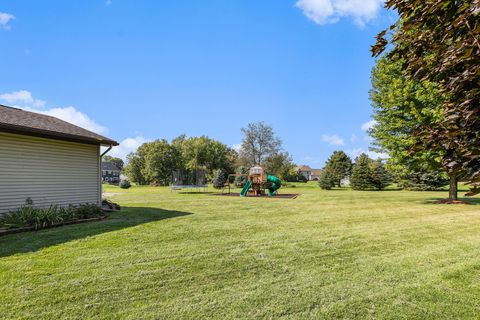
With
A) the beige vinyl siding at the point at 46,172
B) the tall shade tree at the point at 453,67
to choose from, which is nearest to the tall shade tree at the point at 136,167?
the beige vinyl siding at the point at 46,172

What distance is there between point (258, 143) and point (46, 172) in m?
32.7

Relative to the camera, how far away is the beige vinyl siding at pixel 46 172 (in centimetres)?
739

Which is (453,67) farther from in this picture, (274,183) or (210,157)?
(210,157)

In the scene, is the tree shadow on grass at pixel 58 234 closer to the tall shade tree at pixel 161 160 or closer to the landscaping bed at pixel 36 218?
the landscaping bed at pixel 36 218

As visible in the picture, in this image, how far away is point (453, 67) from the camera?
2.00m

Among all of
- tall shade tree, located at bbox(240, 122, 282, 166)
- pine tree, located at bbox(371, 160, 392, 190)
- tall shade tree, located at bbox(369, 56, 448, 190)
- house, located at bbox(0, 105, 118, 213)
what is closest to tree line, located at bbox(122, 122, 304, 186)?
tall shade tree, located at bbox(240, 122, 282, 166)

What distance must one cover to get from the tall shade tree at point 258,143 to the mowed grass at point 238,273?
32908 mm

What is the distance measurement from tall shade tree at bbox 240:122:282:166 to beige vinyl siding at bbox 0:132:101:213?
30.4 m

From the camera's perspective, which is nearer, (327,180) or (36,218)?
(36,218)

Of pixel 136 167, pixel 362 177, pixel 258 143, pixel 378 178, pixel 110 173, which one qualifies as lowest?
pixel 378 178

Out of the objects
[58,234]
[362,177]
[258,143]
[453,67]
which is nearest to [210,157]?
[258,143]

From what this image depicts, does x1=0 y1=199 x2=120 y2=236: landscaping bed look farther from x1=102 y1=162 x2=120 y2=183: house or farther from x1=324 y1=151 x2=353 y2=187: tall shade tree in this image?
x1=102 y1=162 x2=120 y2=183: house

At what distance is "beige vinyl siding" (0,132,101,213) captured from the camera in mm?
7395

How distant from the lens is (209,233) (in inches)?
245
